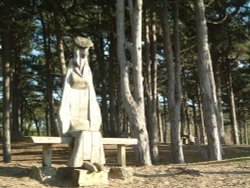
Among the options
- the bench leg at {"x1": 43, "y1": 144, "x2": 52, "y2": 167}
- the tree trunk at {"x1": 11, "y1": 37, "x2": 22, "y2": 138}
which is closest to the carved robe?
the bench leg at {"x1": 43, "y1": 144, "x2": 52, "y2": 167}

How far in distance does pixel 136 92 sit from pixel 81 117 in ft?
12.6

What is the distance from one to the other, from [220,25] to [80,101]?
1369 cm

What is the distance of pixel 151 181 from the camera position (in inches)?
410

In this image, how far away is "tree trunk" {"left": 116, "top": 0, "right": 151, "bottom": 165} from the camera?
1400 centimetres

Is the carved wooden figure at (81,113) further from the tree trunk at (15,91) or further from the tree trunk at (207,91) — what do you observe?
the tree trunk at (15,91)

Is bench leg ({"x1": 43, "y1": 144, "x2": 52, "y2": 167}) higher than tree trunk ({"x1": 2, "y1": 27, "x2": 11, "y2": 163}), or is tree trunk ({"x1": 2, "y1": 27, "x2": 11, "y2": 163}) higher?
tree trunk ({"x1": 2, "y1": 27, "x2": 11, "y2": 163})

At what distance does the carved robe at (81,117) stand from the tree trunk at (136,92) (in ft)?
10.9

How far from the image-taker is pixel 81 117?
1070cm

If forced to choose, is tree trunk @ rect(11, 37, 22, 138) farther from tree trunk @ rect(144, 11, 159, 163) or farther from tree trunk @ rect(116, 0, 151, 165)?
tree trunk @ rect(116, 0, 151, 165)

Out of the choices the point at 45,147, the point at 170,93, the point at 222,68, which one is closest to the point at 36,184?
the point at 45,147

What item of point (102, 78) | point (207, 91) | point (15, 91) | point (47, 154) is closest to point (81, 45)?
point (47, 154)

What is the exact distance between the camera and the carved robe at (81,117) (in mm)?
10031

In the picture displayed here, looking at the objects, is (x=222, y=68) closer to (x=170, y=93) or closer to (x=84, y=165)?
(x=170, y=93)

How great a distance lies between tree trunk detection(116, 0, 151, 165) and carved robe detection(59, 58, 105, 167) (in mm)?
3330
